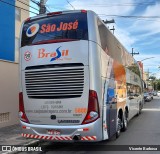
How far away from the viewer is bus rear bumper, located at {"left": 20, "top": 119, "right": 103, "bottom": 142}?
7.92 m

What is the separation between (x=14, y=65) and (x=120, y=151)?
7.10m

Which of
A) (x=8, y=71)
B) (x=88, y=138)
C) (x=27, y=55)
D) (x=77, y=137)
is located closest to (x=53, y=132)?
(x=77, y=137)

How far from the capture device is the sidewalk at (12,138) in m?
9.50

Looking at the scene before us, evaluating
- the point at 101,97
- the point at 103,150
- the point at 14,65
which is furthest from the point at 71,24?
the point at 14,65

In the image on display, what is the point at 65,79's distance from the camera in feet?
27.0

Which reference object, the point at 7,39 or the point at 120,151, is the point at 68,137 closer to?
the point at 120,151

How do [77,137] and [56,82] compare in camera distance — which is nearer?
[77,137]

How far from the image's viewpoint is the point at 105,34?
9.41m

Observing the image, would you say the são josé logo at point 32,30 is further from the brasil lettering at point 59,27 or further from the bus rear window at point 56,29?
the brasil lettering at point 59,27

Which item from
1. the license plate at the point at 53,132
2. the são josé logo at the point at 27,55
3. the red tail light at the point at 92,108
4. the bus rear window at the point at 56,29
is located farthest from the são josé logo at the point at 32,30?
the license plate at the point at 53,132

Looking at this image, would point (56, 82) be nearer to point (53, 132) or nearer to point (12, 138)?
point (53, 132)

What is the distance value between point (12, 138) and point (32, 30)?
3.86 metres

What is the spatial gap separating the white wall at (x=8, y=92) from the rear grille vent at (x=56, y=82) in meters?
4.60

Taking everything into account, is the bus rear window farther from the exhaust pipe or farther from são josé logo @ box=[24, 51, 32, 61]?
the exhaust pipe
